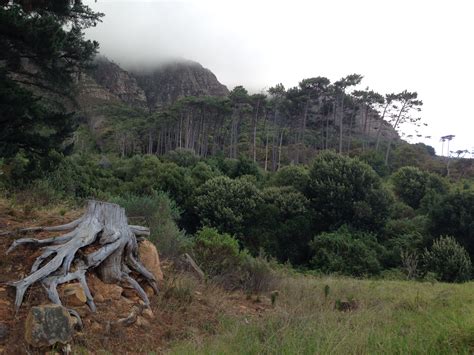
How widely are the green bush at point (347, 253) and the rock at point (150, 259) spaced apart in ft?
51.9

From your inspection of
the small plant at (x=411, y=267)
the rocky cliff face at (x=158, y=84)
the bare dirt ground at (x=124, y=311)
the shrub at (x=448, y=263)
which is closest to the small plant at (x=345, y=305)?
the bare dirt ground at (x=124, y=311)

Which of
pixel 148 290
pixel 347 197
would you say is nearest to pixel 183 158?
pixel 347 197

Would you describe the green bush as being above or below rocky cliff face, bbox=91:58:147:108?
below

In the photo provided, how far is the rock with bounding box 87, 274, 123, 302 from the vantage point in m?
4.91

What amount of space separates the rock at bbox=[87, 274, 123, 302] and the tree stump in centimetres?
11

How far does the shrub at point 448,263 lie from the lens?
1948 cm

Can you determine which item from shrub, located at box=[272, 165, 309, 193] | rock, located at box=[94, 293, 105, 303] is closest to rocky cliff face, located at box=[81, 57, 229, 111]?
shrub, located at box=[272, 165, 309, 193]

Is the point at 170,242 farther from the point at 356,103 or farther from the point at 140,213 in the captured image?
the point at 356,103

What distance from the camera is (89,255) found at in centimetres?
512

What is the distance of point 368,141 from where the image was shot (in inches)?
2388

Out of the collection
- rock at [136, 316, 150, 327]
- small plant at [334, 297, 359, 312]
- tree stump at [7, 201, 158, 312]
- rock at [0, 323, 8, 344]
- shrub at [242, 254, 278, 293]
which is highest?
tree stump at [7, 201, 158, 312]

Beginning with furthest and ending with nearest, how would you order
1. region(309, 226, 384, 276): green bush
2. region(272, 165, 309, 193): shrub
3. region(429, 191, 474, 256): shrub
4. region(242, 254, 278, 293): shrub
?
1. region(272, 165, 309, 193): shrub
2. region(429, 191, 474, 256): shrub
3. region(309, 226, 384, 276): green bush
4. region(242, 254, 278, 293): shrub

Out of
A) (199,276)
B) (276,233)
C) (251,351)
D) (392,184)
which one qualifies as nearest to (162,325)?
(251,351)

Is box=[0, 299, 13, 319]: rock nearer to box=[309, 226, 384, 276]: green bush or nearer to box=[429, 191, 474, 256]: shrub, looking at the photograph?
box=[309, 226, 384, 276]: green bush
